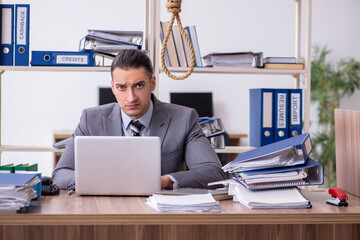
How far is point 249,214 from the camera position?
4.88 ft

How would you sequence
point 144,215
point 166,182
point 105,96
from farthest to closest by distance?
point 105,96 < point 166,182 < point 144,215

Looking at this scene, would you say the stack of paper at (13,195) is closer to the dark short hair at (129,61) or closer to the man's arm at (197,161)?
the man's arm at (197,161)

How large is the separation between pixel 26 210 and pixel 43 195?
256 mm

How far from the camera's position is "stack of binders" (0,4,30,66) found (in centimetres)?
296

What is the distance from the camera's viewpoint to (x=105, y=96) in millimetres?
4902

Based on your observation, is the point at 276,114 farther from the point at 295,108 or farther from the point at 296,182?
the point at 296,182

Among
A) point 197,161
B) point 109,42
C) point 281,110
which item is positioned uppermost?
point 109,42

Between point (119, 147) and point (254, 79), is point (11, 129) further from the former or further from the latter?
point (119, 147)

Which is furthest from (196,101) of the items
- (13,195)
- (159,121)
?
(13,195)

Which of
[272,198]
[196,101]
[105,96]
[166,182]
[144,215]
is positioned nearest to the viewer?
[144,215]

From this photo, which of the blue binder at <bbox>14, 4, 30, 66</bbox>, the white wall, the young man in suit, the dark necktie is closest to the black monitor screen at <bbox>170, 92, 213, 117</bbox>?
the white wall

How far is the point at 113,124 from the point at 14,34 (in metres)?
1.06

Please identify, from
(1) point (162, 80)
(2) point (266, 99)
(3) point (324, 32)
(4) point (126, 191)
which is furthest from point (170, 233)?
(3) point (324, 32)

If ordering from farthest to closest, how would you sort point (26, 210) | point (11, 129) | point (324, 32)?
point (324, 32) → point (11, 129) → point (26, 210)
